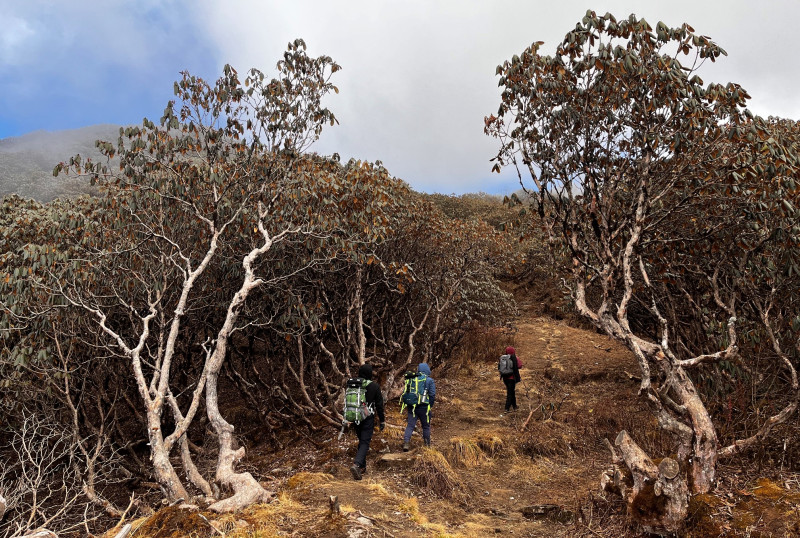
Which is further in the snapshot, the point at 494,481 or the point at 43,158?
the point at 43,158

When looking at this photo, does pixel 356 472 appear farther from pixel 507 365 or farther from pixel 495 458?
pixel 507 365

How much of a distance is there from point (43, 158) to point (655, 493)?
138512mm

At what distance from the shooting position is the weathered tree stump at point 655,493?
5.84 metres

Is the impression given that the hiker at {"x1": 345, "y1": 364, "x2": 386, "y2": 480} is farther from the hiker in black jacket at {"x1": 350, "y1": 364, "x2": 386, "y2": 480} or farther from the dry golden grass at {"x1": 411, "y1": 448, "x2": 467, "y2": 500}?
the dry golden grass at {"x1": 411, "y1": 448, "x2": 467, "y2": 500}

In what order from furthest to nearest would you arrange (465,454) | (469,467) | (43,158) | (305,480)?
(43,158)
(465,454)
(469,467)
(305,480)

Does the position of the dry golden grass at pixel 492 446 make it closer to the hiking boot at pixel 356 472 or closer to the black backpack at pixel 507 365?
the hiking boot at pixel 356 472

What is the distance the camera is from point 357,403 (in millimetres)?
9203

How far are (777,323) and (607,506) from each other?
5.78 m

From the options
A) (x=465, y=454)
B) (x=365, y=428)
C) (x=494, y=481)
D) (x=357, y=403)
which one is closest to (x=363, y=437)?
(x=365, y=428)

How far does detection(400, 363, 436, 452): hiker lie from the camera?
34.6 ft

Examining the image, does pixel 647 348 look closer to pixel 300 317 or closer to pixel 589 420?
pixel 589 420

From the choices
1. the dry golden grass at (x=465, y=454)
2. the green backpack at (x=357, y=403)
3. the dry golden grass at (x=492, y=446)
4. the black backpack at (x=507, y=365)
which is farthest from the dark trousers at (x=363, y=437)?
the black backpack at (x=507, y=365)

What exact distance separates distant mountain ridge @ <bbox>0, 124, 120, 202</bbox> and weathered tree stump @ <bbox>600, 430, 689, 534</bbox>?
168 feet

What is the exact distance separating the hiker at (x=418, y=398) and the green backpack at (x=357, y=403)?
1.45 m
